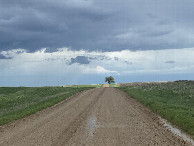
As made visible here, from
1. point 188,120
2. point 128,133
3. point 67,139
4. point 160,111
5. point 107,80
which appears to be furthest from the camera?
point 107,80

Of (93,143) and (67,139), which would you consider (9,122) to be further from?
(93,143)

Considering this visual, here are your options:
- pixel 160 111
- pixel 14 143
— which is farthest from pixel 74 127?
pixel 160 111

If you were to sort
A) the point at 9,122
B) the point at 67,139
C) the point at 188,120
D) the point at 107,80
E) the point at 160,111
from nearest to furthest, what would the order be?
the point at 67,139
the point at 188,120
the point at 9,122
the point at 160,111
the point at 107,80

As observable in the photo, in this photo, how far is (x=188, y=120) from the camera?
17.4 metres

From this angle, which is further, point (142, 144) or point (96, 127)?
point (96, 127)

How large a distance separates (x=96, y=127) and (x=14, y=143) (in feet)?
16.9

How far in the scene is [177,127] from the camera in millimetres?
Answer: 16172

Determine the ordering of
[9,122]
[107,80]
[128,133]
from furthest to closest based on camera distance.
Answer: [107,80] < [9,122] < [128,133]

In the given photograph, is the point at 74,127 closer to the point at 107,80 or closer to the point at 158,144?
the point at 158,144

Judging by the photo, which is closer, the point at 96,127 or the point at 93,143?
the point at 93,143

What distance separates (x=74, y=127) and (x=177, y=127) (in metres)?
6.23

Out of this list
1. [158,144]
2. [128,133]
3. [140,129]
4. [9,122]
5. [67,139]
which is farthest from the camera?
[9,122]

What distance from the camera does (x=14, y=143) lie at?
12.1 metres

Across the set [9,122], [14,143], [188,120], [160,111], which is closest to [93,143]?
[14,143]
